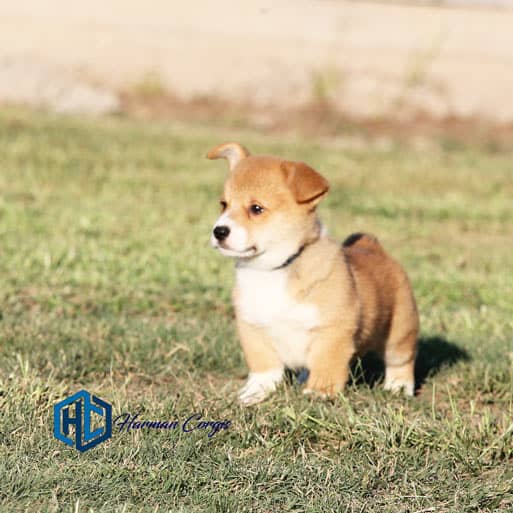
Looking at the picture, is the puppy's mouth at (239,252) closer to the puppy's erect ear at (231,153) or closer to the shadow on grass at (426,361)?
the puppy's erect ear at (231,153)

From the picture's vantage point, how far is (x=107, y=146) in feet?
46.2

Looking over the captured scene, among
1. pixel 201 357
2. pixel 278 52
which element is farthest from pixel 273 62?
pixel 201 357

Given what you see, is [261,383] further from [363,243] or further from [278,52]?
[278,52]

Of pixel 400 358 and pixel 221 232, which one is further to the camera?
pixel 400 358

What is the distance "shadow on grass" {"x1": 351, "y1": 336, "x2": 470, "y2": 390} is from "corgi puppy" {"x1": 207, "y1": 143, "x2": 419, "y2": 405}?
77 centimetres

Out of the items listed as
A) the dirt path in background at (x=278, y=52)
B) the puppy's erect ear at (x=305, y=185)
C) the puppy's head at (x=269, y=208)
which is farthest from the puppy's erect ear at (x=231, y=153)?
the dirt path in background at (x=278, y=52)

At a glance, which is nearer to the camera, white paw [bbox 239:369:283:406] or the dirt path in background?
white paw [bbox 239:369:283:406]

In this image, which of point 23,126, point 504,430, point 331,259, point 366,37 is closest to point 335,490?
point 504,430

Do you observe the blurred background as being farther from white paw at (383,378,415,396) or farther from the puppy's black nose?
the puppy's black nose

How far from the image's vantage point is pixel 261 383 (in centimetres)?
505

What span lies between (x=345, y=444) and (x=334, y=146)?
1230 centimetres

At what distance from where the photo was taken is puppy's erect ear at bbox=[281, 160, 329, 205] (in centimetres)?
486

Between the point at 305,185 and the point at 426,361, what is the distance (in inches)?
75.0

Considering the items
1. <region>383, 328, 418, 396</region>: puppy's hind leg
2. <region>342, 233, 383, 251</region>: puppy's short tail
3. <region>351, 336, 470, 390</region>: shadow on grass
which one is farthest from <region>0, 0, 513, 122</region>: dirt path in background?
<region>383, 328, 418, 396</region>: puppy's hind leg
